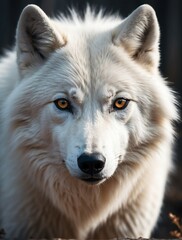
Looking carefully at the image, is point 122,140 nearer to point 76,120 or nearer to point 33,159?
point 76,120

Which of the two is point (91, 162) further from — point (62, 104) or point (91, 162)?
point (62, 104)

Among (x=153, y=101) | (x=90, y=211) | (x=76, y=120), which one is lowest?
(x=90, y=211)

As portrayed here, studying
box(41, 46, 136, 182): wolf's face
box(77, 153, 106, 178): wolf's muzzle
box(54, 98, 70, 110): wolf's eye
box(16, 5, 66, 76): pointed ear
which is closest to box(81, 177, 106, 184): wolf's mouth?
box(41, 46, 136, 182): wolf's face

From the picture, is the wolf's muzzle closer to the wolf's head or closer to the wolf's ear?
the wolf's head

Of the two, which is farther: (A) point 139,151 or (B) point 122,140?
(A) point 139,151

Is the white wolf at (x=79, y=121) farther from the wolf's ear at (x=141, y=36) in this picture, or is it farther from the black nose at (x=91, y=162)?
the black nose at (x=91, y=162)

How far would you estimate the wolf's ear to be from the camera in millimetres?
5340

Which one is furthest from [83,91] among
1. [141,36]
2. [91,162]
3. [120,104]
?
[141,36]

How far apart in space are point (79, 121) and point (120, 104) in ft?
1.38

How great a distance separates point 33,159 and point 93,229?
924 millimetres

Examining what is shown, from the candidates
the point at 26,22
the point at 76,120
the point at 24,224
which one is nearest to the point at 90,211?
the point at 24,224

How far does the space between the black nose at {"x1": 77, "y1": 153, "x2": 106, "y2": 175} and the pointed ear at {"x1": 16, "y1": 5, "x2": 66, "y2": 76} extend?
4.04ft

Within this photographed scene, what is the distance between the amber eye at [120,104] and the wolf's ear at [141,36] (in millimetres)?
557

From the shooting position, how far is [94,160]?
4629 millimetres
